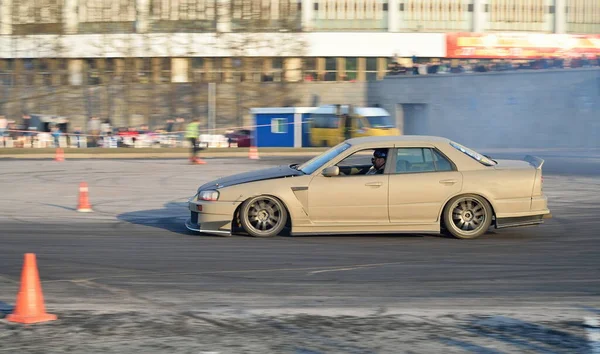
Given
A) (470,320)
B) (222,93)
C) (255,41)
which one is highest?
(255,41)

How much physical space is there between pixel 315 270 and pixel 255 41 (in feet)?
135

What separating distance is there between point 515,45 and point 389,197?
4410 cm

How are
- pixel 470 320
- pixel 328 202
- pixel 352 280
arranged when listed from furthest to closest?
pixel 328 202, pixel 352 280, pixel 470 320

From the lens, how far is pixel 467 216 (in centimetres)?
1111

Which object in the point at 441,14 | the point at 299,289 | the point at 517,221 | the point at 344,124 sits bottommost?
the point at 299,289

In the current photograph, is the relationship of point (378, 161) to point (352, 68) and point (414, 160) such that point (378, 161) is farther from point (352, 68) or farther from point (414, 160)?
point (352, 68)

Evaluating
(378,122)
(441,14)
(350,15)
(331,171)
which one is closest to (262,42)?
(350,15)

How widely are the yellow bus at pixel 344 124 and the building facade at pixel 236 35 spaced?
1321 centimetres

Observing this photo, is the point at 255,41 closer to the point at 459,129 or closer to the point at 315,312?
the point at 459,129

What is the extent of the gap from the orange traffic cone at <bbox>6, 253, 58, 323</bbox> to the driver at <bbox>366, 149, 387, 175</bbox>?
209 inches

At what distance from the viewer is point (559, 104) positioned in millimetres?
35594

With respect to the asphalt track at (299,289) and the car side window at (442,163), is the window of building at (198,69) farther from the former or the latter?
the car side window at (442,163)

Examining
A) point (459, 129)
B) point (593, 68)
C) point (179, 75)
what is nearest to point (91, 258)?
point (593, 68)

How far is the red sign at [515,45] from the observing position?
171 feet
